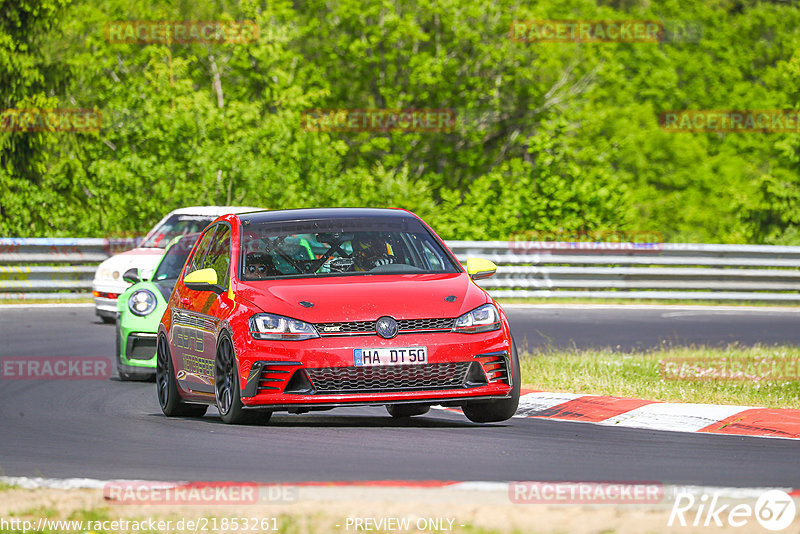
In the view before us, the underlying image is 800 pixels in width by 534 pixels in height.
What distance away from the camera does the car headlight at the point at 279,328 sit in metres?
8.83

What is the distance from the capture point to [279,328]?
888 centimetres

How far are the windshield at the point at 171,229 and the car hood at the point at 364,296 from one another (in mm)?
9893

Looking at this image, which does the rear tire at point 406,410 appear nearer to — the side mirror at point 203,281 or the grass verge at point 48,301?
the side mirror at point 203,281

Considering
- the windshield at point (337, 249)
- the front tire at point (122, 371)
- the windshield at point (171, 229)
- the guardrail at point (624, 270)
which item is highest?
the windshield at point (337, 249)

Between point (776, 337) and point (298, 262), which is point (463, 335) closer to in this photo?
point (298, 262)

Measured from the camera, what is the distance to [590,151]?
3475 centimetres

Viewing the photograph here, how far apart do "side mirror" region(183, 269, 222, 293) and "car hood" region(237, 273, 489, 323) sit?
31 centimetres

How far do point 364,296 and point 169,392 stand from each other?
2.25m

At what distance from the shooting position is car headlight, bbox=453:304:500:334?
29.6ft

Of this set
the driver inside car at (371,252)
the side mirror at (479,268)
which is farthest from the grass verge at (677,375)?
the driver inside car at (371,252)
